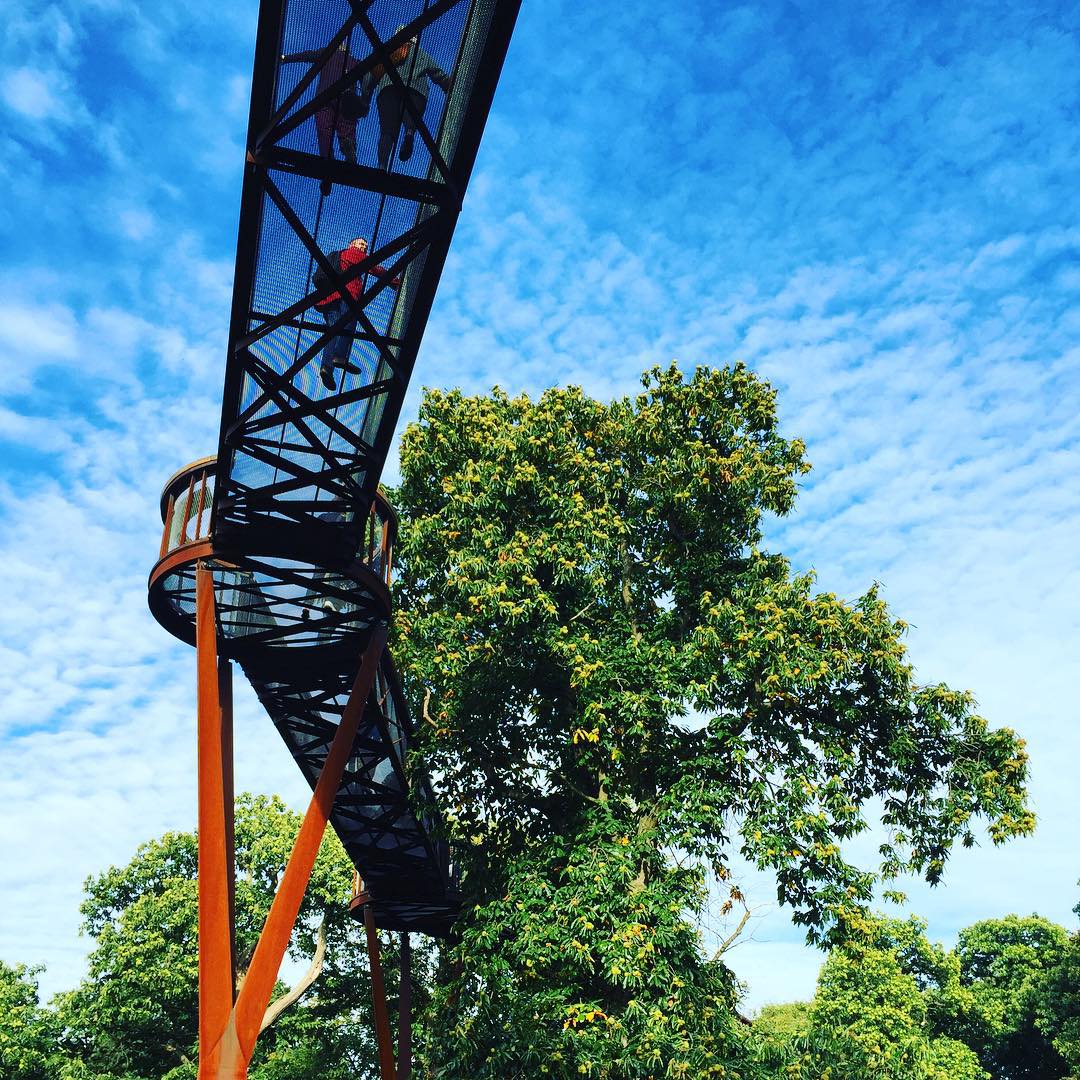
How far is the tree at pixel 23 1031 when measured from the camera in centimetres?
2362

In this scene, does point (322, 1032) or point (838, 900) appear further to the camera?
point (322, 1032)

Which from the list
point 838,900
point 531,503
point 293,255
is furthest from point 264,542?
point 838,900

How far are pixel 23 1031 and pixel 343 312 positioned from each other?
1074 inches

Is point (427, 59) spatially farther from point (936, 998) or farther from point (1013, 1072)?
point (1013, 1072)

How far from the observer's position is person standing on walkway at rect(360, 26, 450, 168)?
487cm

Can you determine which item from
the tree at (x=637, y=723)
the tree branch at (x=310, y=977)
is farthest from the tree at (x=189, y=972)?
the tree at (x=637, y=723)

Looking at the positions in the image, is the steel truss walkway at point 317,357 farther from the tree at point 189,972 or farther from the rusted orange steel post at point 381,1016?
the tree at point 189,972

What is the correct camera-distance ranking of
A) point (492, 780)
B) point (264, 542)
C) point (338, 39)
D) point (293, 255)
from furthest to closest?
point (492, 780), point (264, 542), point (293, 255), point (338, 39)

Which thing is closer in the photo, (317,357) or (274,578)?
(317,357)

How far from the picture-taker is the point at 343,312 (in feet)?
20.4

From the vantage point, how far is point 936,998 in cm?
4388

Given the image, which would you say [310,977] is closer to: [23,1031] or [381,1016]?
[23,1031]

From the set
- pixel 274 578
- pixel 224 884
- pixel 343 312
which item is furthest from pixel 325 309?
pixel 224 884

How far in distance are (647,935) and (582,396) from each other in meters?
9.73
